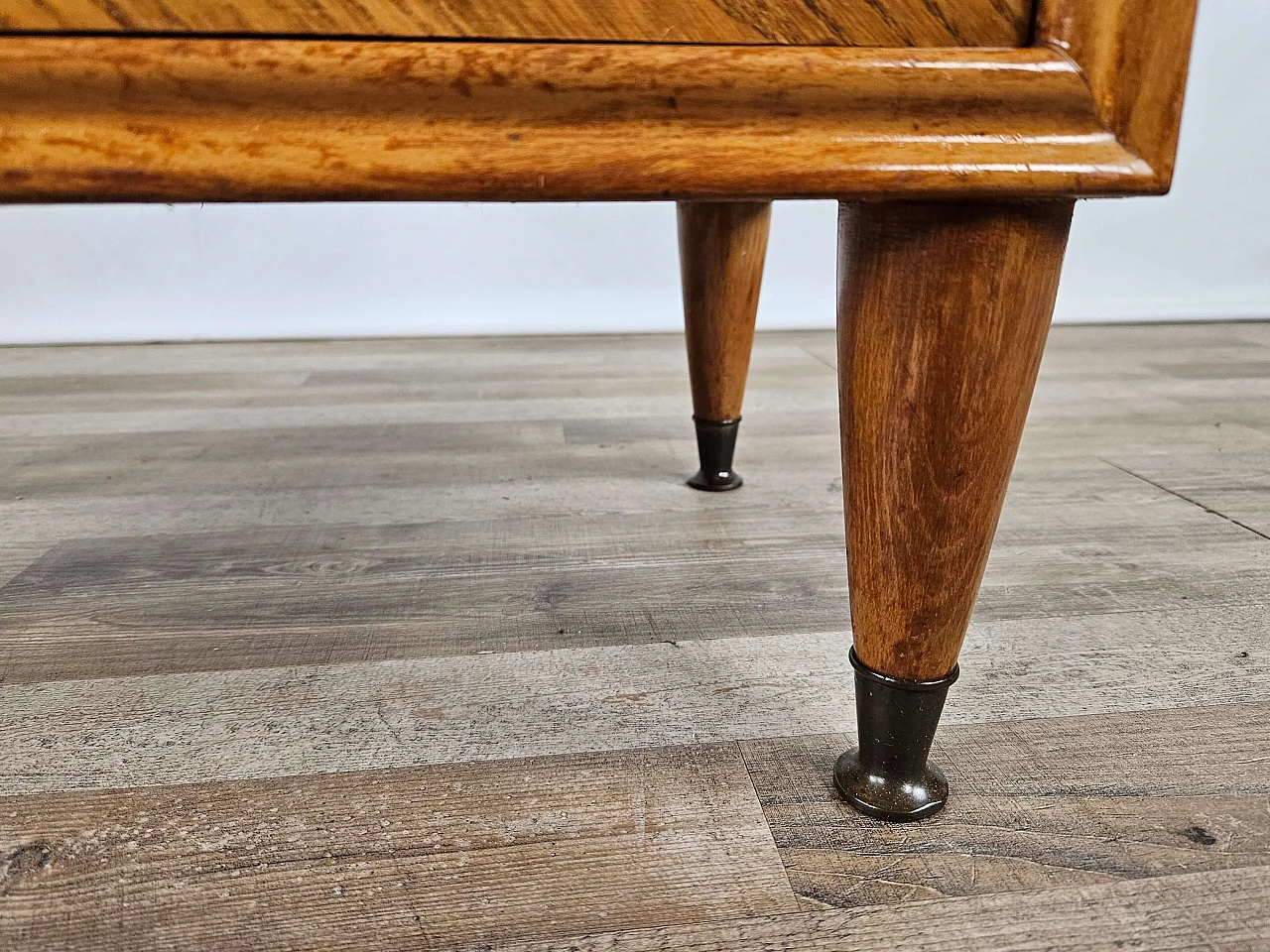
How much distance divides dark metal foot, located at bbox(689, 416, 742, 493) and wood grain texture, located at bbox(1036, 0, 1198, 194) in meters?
0.57

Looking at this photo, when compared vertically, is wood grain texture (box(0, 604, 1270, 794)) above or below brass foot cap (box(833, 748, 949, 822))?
below

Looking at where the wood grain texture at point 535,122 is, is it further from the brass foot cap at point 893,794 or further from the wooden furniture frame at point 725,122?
the brass foot cap at point 893,794

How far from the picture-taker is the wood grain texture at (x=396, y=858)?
0.39m

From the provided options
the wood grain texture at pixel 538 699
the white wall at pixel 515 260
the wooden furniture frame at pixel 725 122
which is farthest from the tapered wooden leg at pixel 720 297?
the white wall at pixel 515 260

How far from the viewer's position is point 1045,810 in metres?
0.46

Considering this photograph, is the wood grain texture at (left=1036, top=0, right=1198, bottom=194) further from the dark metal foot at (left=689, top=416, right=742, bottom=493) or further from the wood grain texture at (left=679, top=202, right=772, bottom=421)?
the dark metal foot at (left=689, top=416, right=742, bottom=493)

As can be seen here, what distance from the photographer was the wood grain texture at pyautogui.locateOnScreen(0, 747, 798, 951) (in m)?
0.39

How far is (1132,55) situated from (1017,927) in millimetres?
336

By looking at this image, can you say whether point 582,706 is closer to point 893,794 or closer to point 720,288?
point 893,794

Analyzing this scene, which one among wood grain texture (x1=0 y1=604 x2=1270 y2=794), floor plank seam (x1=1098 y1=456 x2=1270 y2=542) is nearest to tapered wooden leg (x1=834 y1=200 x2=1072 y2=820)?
wood grain texture (x1=0 y1=604 x2=1270 y2=794)

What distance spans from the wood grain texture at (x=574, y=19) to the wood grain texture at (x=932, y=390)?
0.06m

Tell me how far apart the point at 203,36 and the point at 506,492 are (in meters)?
0.65

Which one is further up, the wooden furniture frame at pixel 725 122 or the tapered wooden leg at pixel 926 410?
the wooden furniture frame at pixel 725 122

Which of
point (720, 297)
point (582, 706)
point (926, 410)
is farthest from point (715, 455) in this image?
point (926, 410)
